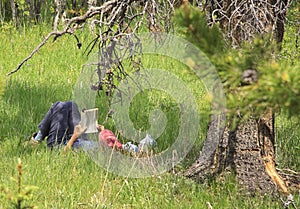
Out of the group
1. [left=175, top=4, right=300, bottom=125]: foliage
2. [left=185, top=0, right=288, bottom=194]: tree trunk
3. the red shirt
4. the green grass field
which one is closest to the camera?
[left=175, top=4, right=300, bottom=125]: foliage

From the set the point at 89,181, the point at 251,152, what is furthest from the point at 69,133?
the point at 251,152

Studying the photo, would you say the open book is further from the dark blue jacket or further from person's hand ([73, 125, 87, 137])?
the dark blue jacket

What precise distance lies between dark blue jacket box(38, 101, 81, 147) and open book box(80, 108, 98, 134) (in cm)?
24

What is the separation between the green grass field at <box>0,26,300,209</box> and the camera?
394cm

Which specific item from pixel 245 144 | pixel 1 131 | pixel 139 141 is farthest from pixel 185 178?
pixel 1 131

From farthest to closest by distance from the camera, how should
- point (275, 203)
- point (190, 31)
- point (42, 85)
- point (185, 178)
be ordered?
point (42, 85)
point (185, 178)
point (275, 203)
point (190, 31)

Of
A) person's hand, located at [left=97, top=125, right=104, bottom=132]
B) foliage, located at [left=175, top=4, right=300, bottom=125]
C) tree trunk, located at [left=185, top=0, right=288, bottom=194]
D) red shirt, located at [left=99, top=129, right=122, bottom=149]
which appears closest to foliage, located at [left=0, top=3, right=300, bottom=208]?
tree trunk, located at [left=185, top=0, right=288, bottom=194]

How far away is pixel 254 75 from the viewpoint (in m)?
A: 1.71

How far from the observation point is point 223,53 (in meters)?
1.79

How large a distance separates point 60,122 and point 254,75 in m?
3.86

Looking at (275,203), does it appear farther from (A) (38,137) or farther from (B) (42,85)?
(B) (42,85)

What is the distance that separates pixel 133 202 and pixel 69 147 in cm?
105

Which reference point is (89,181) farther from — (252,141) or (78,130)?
(252,141)

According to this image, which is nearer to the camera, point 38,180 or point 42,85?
point 38,180
